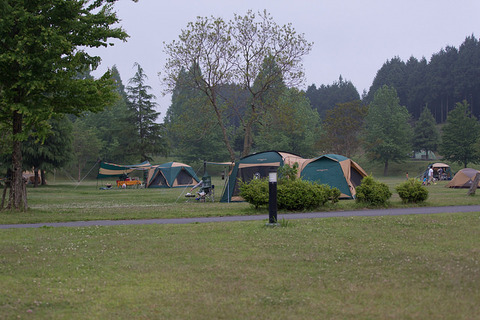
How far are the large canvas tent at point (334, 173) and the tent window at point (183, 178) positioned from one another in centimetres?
1916

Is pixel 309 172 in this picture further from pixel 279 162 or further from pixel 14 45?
pixel 14 45

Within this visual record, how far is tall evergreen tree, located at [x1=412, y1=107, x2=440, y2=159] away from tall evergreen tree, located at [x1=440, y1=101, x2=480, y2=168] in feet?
35.2

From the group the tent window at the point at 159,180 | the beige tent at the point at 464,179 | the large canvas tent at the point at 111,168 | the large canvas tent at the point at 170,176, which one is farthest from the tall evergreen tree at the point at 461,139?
the large canvas tent at the point at 111,168

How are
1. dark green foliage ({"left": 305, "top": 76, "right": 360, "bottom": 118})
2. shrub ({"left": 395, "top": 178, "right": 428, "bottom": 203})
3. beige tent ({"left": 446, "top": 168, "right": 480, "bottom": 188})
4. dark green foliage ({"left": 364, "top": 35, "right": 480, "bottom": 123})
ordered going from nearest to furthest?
shrub ({"left": 395, "top": 178, "right": 428, "bottom": 203}), beige tent ({"left": 446, "top": 168, "right": 480, "bottom": 188}), dark green foliage ({"left": 364, "top": 35, "right": 480, "bottom": 123}), dark green foliage ({"left": 305, "top": 76, "right": 360, "bottom": 118})

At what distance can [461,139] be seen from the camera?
200ft

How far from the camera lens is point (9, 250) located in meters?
7.64

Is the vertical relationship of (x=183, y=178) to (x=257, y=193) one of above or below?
above

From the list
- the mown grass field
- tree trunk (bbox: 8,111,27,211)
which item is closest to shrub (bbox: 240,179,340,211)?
the mown grass field

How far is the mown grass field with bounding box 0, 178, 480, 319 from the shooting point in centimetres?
462

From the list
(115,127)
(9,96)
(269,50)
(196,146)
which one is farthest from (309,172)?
(196,146)

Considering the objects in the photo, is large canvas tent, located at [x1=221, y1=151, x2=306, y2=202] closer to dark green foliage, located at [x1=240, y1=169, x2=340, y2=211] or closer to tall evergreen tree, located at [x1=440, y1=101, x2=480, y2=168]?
dark green foliage, located at [x1=240, y1=169, x2=340, y2=211]

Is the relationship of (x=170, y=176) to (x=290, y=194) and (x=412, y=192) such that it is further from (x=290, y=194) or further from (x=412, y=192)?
(x=412, y=192)

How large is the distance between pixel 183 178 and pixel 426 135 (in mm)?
50527

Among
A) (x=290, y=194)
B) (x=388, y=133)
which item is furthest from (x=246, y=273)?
(x=388, y=133)
